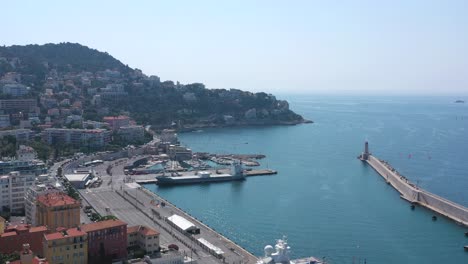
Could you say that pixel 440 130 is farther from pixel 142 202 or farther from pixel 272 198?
pixel 142 202

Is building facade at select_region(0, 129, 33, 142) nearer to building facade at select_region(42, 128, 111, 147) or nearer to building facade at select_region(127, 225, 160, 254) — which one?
building facade at select_region(42, 128, 111, 147)

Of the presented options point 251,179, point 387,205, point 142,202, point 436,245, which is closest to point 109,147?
point 251,179

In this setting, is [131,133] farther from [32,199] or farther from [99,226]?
[99,226]

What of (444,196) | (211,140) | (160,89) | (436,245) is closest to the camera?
(436,245)

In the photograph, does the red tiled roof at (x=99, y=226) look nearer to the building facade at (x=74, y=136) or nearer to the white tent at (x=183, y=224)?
the white tent at (x=183, y=224)

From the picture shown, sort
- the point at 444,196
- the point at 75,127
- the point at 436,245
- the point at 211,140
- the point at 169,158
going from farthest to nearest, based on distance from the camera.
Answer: the point at 211,140, the point at 75,127, the point at 169,158, the point at 444,196, the point at 436,245

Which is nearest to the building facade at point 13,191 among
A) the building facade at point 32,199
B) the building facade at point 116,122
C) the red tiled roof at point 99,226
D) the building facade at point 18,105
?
the building facade at point 32,199

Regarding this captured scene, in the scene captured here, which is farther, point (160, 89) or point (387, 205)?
point (160, 89)

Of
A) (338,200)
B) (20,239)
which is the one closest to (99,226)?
(20,239)
